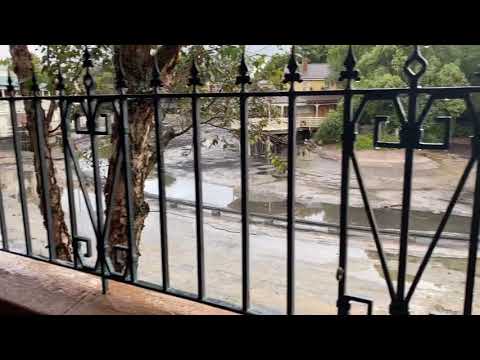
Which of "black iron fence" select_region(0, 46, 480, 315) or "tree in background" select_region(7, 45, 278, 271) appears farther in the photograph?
"tree in background" select_region(7, 45, 278, 271)

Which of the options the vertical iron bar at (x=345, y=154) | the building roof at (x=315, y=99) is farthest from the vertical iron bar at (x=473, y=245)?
the building roof at (x=315, y=99)

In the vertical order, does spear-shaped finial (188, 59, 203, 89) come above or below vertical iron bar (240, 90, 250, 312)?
above

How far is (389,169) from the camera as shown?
2166 centimetres

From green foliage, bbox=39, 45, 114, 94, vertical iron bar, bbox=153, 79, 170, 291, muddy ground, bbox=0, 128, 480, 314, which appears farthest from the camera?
muddy ground, bbox=0, 128, 480, 314

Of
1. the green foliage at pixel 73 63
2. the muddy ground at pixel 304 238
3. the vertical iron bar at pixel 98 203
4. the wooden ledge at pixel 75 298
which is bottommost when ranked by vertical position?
the muddy ground at pixel 304 238

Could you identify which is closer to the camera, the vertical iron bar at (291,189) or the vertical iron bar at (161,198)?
the vertical iron bar at (291,189)

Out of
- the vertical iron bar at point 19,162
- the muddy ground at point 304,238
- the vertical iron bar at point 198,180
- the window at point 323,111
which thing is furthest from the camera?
the muddy ground at point 304,238

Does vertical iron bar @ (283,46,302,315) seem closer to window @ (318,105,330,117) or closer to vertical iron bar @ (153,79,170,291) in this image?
vertical iron bar @ (153,79,170,291)

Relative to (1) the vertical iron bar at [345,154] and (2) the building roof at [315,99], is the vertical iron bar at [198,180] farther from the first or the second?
(1) the vertical iron bar at [345,154]

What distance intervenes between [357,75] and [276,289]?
28.4 ft

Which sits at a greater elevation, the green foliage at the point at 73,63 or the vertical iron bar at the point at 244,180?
the green foliage at the point at 73,63

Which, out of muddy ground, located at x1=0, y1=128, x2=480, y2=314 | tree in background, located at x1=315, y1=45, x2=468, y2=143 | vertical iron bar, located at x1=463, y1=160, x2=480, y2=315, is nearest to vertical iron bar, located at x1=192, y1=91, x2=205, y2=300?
tree in background, located at x1=315, y1=45, x2=468, y2=143

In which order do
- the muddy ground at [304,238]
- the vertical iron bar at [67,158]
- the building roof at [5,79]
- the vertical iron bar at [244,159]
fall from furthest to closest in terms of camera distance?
the muddy ground at [304,238] < the building roof at [5,79] < the vertical iron bar at [67,158] < the vertical iron bar at [244,159]

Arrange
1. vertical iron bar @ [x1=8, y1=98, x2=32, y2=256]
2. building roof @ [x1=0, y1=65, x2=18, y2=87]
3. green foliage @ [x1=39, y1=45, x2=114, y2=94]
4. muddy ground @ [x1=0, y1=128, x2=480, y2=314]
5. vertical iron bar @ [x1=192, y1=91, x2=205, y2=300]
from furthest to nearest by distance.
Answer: muddy ground @ [x1=0, y1=128, x2=480, y2=314]
green foliage @ [x1=39, y1=45, x2=114, y2=94]
building roof @ [x1=0, y1=65, x2=18, y2=87]
vertical iron bar @ [x1=8, y1=98, x2=32, y2=256]
vertical iron bar @ [x1=192, y1=91, x2=205, y2=300]
